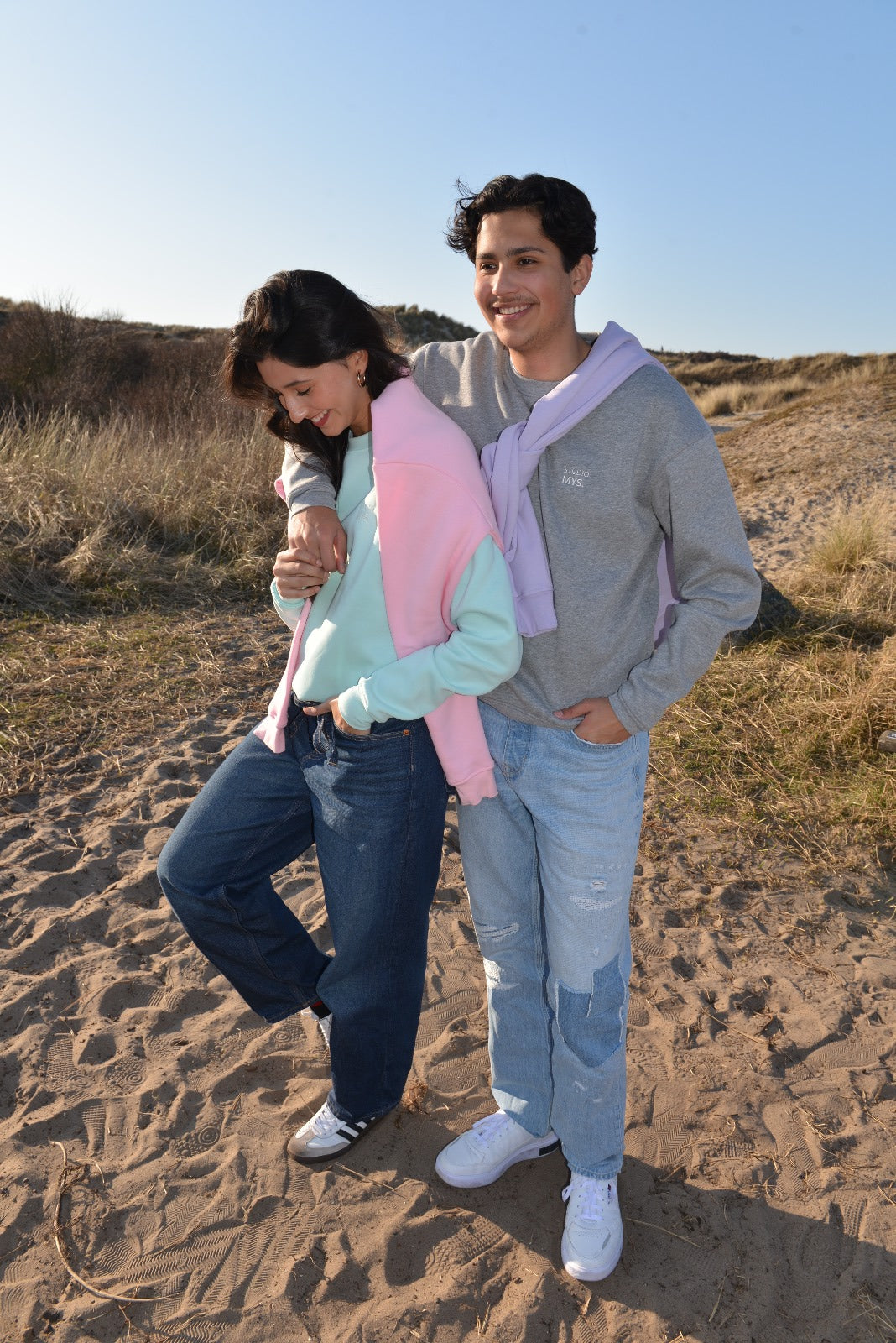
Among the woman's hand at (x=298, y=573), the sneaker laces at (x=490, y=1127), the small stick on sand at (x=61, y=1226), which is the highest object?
the woman's hand at (x=298, y=573)

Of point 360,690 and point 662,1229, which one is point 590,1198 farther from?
point 360,690

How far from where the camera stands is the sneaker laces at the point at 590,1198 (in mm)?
2070

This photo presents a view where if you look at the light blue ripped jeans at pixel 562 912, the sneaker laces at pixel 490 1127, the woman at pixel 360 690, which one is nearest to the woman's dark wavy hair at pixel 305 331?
the woman at pixel 360 690

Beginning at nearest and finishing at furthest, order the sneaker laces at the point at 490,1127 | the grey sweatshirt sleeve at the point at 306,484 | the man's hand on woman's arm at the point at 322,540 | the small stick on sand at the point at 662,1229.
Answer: the man's hand on woman's arm at the point at 322,540, the grey sweatshirt sleeve at the point at 306,484, the small stick on sand at the point at 662,1229, the sneaker laces at the point at 490,1127

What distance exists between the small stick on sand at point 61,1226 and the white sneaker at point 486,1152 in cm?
71

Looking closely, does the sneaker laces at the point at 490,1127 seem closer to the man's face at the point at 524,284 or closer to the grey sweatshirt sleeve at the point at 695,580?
the grey sweatshirt sleeve at the point at 695,580

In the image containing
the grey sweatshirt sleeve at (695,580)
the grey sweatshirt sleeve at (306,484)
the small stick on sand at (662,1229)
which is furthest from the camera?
the small stick on sand at (662,1229)

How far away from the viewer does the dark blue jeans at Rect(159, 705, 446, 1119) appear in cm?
186

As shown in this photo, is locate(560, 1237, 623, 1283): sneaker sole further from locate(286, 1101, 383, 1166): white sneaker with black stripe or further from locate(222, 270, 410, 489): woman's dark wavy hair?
locate(222, 270, 410, 489): woman's dark wavy hair

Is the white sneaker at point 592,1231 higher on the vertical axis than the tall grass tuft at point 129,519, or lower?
lower

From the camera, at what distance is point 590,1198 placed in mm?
2084

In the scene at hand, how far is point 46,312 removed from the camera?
579 inches

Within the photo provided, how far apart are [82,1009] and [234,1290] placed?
111cm

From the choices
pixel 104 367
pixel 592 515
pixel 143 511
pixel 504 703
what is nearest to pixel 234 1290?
pixel 504 703
